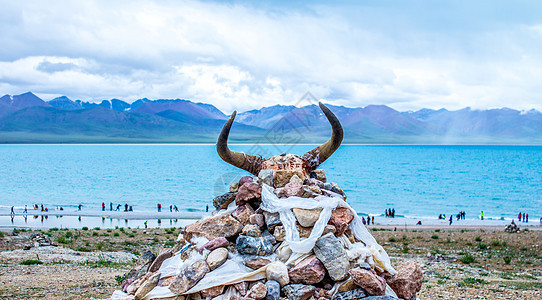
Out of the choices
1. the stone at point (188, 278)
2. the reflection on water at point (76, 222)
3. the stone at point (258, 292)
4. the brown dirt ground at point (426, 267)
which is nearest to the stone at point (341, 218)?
the stone at point (258, 292)

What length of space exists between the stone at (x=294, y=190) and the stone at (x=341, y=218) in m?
0.57

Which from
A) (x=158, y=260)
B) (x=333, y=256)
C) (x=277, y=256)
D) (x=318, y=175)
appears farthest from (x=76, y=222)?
(x=333, y=256)

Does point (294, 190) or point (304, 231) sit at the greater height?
point (294, 190)

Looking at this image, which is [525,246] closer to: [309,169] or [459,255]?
[459,255]

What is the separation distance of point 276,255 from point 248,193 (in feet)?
3.66

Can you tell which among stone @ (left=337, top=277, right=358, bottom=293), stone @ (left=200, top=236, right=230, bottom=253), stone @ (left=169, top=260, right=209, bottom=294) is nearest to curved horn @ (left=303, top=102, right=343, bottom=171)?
stone @ (left=200, top=236, right=230, bottom=253)

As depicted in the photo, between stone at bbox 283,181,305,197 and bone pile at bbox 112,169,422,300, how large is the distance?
15 millimetres

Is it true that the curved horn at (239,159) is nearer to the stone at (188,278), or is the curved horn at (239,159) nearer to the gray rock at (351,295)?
the stone at (188,278)

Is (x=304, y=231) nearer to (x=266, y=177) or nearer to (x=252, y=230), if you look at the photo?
(x=252, y=230)

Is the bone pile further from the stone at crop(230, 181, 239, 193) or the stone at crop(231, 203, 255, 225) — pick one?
the stone at crop(230, 181, 239, 193)

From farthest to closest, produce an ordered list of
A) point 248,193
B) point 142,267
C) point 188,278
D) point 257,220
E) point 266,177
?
point 142,267
point 266,177
point 248,193
point 257,220
point 188,278

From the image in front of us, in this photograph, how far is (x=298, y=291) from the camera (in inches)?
220

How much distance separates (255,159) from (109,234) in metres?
20.5

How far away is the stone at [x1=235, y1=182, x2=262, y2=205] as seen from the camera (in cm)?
663
